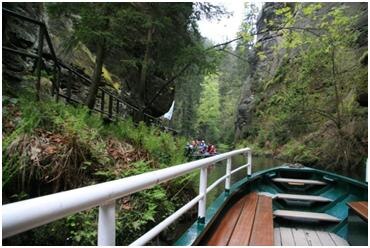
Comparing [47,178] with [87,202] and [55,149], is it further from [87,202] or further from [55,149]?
[87,202]

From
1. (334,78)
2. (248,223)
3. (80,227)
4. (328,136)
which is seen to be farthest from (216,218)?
(328,136)

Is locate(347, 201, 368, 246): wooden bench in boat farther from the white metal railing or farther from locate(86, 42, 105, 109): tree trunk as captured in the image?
locate(86, 42, 105, 109): tree trunk

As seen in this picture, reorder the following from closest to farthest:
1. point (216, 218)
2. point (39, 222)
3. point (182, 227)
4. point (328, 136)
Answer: point (39, 222), point (216, 218), point (182, 227), point (328, 136)

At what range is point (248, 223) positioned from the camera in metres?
3.50

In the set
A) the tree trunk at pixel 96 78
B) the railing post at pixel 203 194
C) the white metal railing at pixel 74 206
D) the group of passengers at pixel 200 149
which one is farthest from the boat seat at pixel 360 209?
the group of passengers at pixel 200 149

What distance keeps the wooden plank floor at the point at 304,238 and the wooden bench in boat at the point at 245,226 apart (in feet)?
0.94

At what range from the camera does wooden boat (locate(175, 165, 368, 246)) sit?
3.11m

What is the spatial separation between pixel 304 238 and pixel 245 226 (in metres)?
0.95

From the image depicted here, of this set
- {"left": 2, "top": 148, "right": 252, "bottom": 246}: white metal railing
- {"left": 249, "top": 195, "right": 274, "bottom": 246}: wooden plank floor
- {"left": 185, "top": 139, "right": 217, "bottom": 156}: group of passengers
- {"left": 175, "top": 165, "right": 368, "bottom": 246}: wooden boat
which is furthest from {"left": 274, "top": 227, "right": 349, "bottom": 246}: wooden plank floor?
{"left": 185, "top": 139, "right": 217, "bottom": 156}: group of passengers

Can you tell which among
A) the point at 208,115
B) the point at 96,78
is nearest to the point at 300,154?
the point at 96,78

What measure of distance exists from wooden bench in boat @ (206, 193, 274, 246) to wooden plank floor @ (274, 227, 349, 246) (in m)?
0.29

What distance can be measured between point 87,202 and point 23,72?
17.8 feet

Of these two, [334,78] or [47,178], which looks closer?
[47,178]

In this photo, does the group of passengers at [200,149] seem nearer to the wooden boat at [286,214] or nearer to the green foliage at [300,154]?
the green foliage at [300,154]
